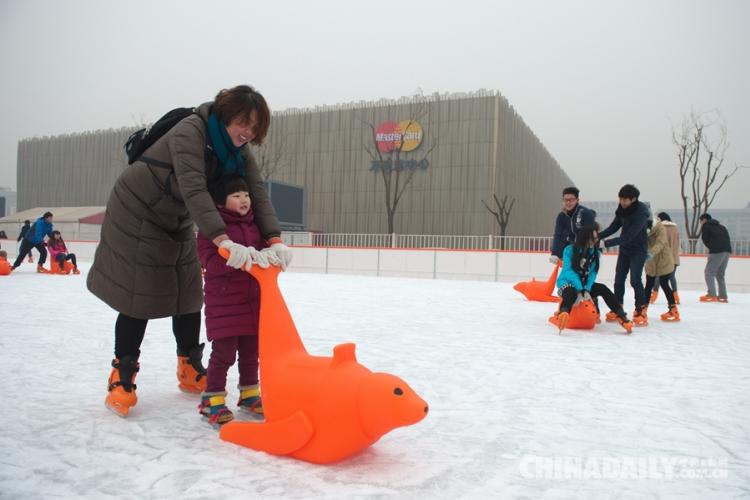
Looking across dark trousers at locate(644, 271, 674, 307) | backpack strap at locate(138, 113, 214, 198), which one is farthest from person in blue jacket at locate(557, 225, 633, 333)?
backpack strap at locate(138, 113, 214, 198)

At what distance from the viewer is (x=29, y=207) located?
3719cm

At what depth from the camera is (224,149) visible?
2070 millimetres

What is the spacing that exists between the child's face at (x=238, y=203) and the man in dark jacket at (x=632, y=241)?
4041 mm

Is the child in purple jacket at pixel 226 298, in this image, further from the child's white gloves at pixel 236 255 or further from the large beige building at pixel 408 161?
the large beige building at pixel 408 161

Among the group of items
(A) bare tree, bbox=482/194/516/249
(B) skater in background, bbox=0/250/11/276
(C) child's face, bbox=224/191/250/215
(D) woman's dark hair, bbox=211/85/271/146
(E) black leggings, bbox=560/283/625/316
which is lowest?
(B) skater in background, bbox=0/250/11/276

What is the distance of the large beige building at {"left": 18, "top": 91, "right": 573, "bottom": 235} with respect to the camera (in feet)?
81.0

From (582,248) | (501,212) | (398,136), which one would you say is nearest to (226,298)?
(582,248)

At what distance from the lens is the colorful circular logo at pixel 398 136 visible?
83.4ft

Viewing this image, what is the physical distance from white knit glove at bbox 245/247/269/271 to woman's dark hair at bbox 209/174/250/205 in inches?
11.7

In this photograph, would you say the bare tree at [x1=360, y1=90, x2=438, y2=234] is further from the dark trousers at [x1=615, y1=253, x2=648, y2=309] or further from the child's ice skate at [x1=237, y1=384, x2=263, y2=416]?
the child's ice skate at [x1=237, y1=384, x2=263, y2=416]

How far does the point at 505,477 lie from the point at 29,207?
43.0 meters

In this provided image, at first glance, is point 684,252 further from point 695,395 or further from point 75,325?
point 75,325

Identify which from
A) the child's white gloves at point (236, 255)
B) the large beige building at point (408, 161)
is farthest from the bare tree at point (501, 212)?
the child's white gloves at point (236, 255)

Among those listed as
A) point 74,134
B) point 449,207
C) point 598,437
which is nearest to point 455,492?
point 598,437
